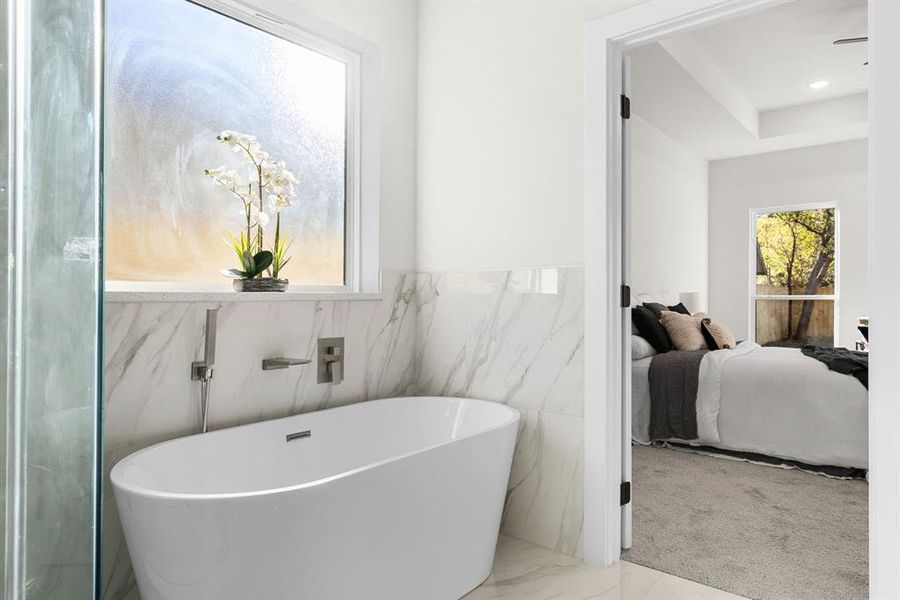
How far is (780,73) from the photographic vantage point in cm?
485

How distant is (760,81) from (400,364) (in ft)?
14.1

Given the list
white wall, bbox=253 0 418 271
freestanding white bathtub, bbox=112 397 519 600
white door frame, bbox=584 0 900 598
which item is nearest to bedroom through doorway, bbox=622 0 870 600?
white door frame, bbox=584 0 900 598

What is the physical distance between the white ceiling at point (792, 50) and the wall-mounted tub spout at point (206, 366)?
10.3 ft

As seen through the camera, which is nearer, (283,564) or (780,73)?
(283,564)

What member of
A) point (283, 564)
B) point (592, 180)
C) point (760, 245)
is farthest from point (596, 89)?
point (760, 245)

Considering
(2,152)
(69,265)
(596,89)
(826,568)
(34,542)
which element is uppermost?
(596,89)

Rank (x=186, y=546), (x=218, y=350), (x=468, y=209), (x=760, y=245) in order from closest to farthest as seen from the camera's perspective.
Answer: (x=186, y=546) → (x=218, y=350) → (x=468, y=209) → (x=760, y=245)

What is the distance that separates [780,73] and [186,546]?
5467mm

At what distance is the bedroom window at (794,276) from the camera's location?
20.5ft

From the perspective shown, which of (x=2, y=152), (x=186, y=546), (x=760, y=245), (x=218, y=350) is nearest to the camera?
(x=2, y=152)

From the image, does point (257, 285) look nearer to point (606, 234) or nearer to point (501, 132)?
point (501, 132)

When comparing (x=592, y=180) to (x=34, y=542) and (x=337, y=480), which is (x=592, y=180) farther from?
(x=34, y=542)

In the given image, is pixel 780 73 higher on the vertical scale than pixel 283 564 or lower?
higher

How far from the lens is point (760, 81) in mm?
5031
